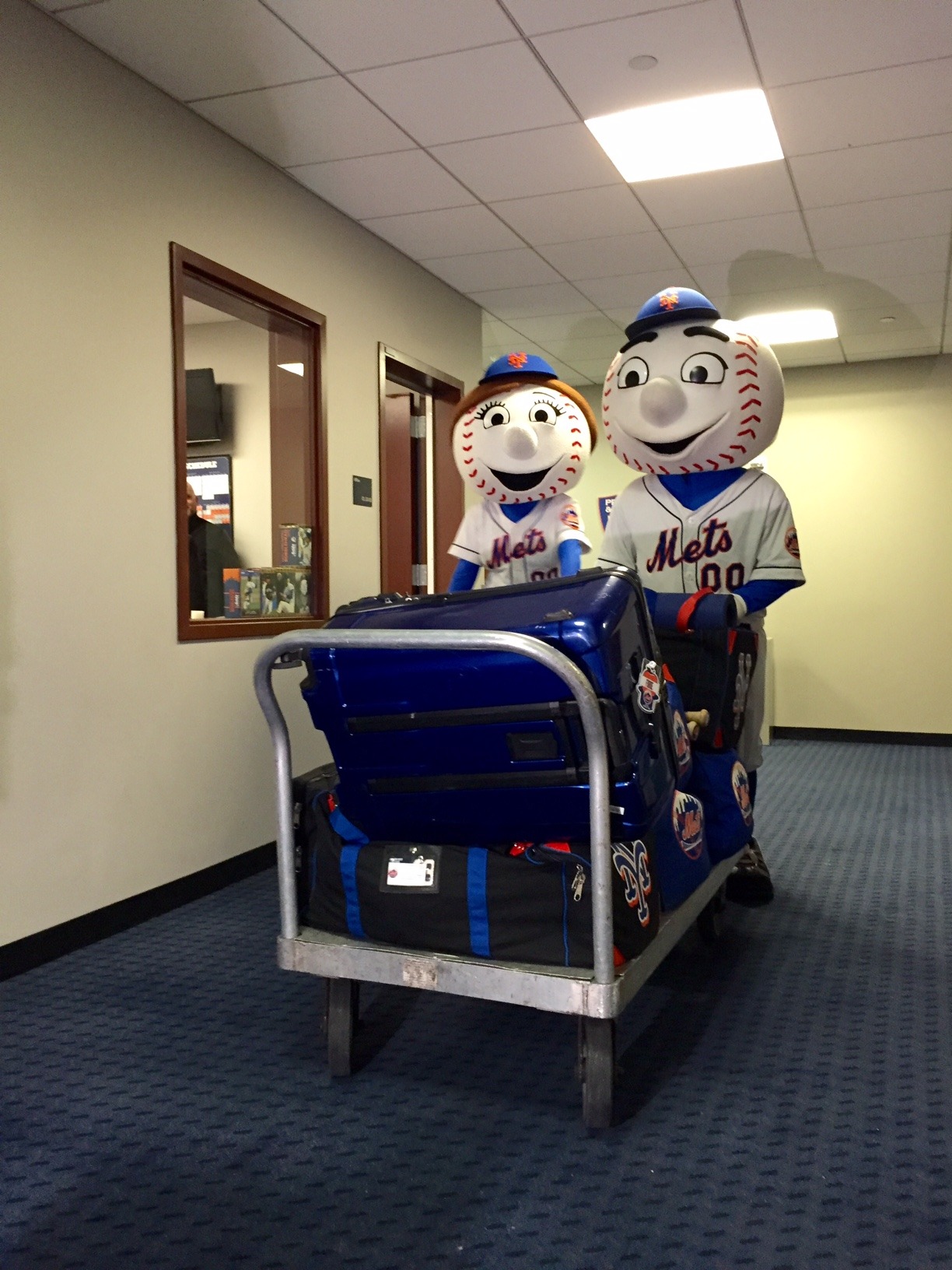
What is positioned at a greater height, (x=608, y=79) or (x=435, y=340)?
(x=608, y=79)

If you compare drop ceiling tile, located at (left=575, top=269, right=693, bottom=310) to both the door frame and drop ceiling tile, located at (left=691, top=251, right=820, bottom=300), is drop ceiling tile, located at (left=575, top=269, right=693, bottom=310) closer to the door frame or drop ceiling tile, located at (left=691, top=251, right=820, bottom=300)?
drop ceiling tile, located at (left=691, top=251, right=820, bottom=300)

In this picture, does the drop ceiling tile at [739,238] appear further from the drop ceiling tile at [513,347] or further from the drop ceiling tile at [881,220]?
the drop ceiling tile at [513,347]

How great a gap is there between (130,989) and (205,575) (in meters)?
1.72

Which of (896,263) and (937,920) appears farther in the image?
(896,263)

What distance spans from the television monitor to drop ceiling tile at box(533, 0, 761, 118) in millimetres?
3420

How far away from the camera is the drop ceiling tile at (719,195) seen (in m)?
4.03

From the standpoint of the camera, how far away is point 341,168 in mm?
3906

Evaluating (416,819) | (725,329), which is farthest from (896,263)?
(416,819)

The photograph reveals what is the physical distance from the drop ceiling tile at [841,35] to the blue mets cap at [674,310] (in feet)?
2.52

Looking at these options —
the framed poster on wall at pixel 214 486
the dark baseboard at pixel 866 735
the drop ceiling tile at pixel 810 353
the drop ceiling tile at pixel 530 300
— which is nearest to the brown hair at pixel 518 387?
the drop ceiling tile at pixel 530 300

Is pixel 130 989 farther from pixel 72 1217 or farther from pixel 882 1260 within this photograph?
pixel 882 1260

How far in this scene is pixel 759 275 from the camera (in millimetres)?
5328

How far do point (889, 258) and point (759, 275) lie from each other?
620 millimetres

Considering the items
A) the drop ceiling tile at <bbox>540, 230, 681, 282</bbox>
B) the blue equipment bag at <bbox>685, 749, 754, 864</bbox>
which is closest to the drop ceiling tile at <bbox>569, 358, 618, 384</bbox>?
the drop ceiling tile at <bbox>540, 230, 681, 282</bbox>
